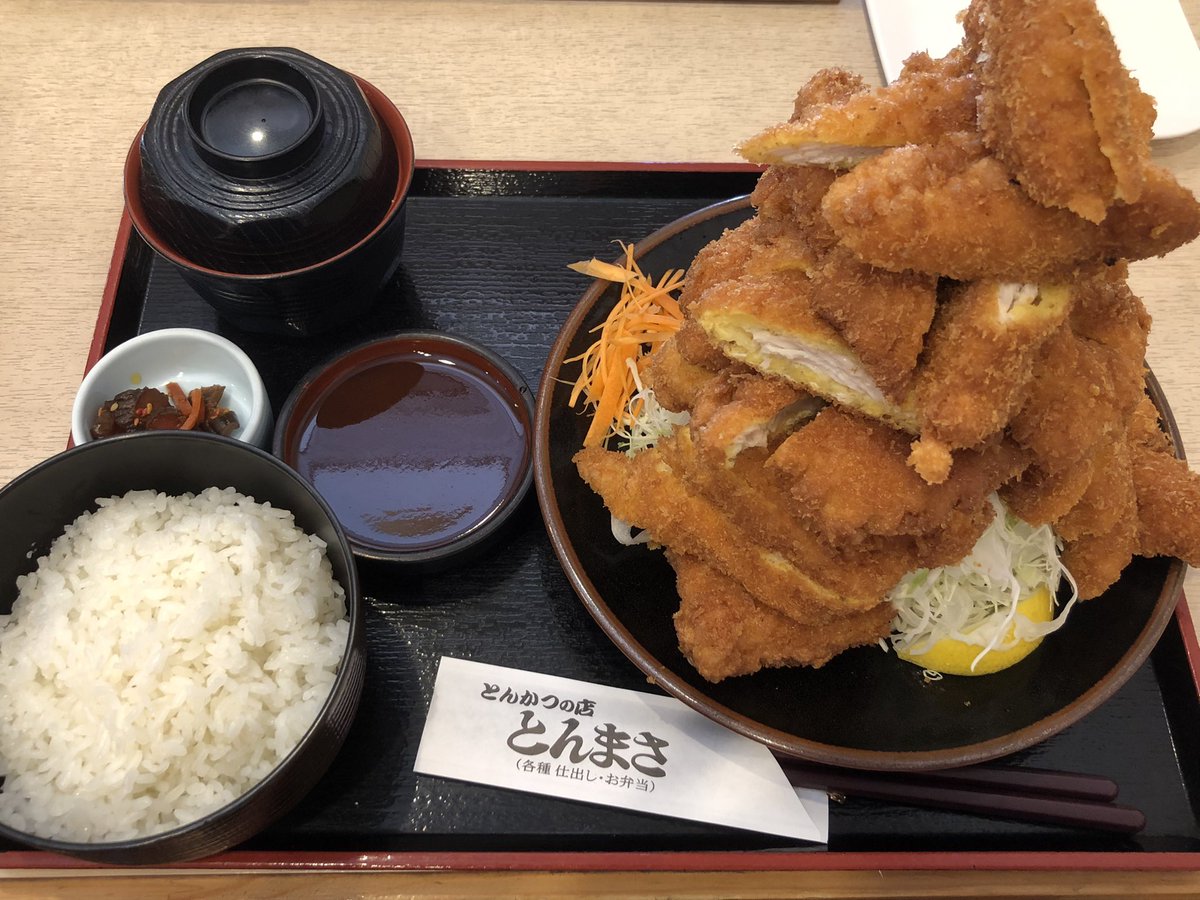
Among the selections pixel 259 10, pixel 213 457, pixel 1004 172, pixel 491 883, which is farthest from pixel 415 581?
pixel 259 10

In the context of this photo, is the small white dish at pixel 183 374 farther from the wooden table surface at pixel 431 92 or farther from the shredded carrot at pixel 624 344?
the shredded carrot at pixel 624 344

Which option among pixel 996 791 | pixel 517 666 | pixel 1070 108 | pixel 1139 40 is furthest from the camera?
pixel 1139 40

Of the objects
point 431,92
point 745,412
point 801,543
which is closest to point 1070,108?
point 745,412

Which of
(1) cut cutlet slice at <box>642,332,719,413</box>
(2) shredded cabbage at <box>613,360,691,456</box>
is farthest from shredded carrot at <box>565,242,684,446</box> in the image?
(1) cut cutlet slice at <box>642,332,719,413</box>

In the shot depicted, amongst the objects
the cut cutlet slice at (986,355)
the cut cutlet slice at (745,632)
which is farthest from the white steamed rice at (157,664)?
the cut cutlet slice at (986,355)

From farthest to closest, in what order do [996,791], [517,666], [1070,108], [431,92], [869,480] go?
[431,92] < [517,666] < [996,791] < [869,480] < [1070,108]

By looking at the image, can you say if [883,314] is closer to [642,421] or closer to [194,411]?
[642,421]

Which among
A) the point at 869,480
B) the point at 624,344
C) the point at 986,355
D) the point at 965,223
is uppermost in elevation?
the point at 965,223

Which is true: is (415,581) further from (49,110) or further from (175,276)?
(49,110)
